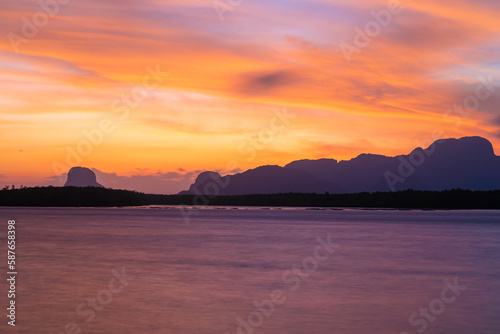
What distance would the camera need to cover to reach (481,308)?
65.7ft

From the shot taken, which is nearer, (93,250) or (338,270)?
(338,270)

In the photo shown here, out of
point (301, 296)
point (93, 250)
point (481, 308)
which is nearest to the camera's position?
point (481, 308)

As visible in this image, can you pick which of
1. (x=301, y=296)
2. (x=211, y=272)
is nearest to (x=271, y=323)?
(x=301, y=296)

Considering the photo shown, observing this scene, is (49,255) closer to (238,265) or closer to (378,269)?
(238,265)

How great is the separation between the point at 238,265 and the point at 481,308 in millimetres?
14503

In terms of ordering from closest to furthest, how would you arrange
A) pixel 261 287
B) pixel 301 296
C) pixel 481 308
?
pixel 481 308
pixel 301 296
pixel 261 287

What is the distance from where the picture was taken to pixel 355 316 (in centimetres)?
1845

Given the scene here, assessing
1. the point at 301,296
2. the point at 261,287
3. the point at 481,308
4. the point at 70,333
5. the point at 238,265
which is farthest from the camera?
the point at 238,265

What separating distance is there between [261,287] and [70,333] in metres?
9.84

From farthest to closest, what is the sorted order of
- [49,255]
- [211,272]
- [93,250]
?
[93,250]
[49,255]
[211,272]

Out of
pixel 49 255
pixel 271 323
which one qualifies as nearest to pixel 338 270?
pixel 271 323

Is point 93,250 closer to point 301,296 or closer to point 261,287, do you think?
point 261,287

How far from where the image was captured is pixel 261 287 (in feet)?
79.6

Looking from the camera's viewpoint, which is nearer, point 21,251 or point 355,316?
point 355,316
